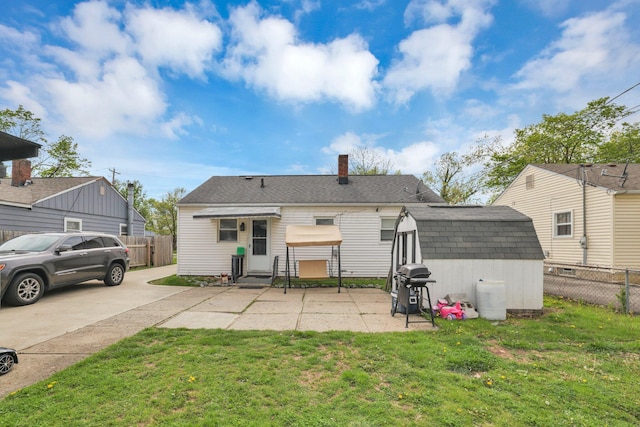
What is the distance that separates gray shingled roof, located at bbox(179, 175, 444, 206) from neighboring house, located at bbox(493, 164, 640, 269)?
5.13m

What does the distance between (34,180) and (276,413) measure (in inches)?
750

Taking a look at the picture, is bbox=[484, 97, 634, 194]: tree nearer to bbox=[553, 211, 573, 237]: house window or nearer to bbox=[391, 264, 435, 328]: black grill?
bbox=[553, 211, 573, 237]: house window

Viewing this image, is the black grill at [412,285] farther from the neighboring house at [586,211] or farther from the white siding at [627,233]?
the white siding at [627,233]

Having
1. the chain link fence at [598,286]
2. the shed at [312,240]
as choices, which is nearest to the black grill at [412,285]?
the shed at [312,240]

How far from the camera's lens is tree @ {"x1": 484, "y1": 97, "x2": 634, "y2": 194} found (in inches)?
835

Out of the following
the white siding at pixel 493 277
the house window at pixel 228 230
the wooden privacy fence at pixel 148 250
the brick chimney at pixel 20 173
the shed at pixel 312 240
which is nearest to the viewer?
the white siding at pixel 493 277

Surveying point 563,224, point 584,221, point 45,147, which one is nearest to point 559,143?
point 563,224

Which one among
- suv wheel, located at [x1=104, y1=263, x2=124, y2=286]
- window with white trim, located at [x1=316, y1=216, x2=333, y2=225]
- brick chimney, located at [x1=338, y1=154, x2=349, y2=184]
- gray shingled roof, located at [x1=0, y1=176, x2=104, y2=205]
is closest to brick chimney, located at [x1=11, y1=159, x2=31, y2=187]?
gray shingled roof, located at [x1=0, y1=176, x2=104, y2=205]

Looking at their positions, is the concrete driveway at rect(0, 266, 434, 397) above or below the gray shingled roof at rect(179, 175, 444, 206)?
below

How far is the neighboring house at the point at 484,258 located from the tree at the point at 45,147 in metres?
28.3

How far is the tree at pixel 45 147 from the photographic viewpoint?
20750 millimetres

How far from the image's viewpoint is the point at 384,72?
43.7 ft

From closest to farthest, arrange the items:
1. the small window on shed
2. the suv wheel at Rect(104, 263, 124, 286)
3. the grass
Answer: the grass, the suv wheel at Rect(104, 263, 124, 286), the small window on shed

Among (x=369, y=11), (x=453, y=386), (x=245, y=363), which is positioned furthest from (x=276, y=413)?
(x=369, y=11)
